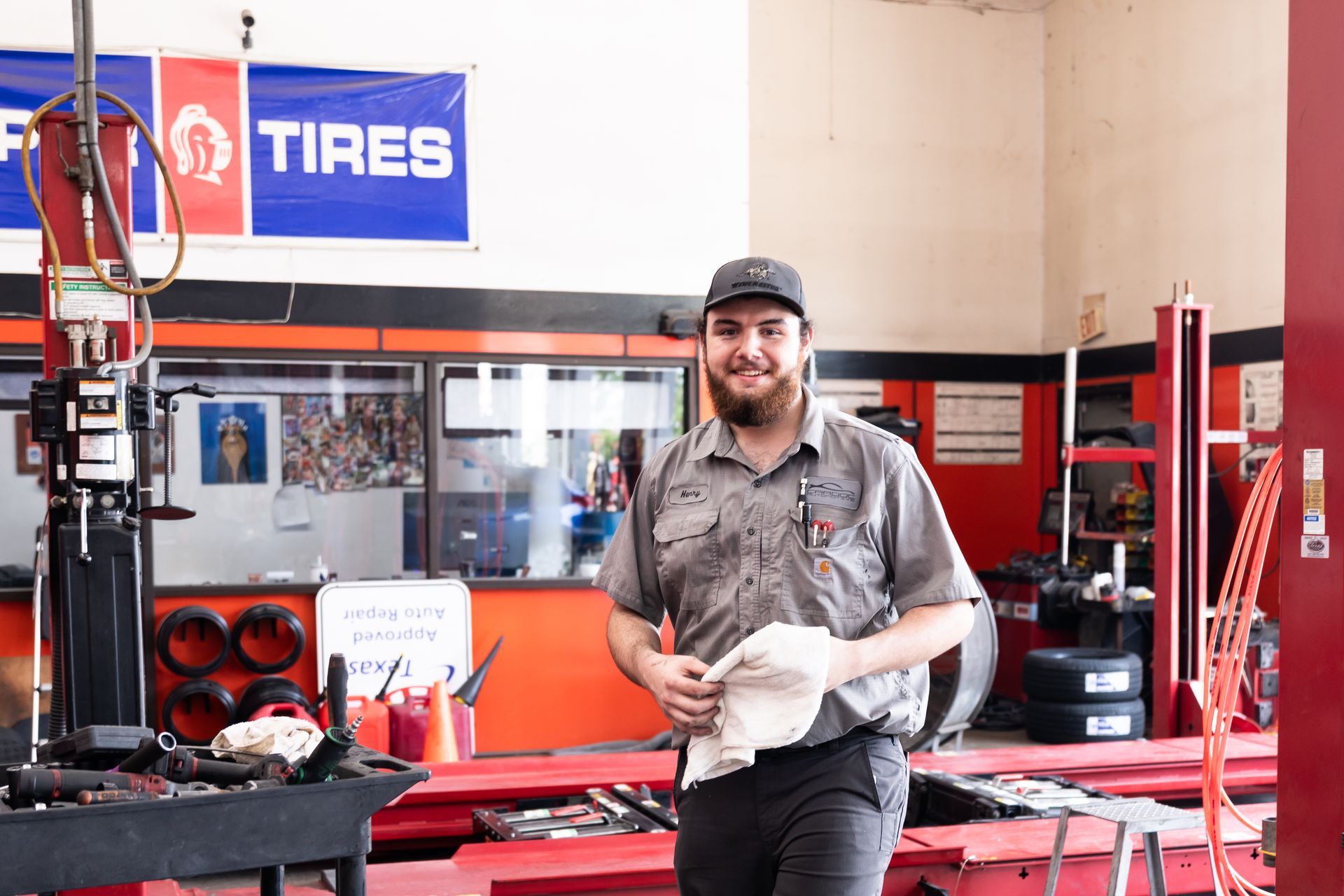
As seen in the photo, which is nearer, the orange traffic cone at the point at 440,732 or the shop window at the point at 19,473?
the orange traffic cone at the point at 440,732

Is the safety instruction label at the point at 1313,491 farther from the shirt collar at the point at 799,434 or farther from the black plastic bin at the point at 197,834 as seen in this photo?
the black plastic bin at the point at 197,834

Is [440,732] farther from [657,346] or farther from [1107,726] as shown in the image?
[1107,726]

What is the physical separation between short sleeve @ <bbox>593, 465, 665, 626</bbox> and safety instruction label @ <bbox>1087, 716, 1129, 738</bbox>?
475 cm

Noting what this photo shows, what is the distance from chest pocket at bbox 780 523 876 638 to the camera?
7.48ft

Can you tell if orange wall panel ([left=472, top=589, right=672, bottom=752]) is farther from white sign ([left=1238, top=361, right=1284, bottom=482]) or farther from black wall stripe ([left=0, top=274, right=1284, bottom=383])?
white sign ([left=1238, top=361, right=1284, bottom=482])

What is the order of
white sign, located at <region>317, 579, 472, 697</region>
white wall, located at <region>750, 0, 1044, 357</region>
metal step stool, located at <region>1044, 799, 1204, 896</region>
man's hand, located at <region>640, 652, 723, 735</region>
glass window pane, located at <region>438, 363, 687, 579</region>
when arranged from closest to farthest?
man's hand, located at <region>640, 652, 723, 735</region>, metal step stool, located at <region>1044, 799, 1204, 896</region>, white sign, located at <region>317, 579, 472, 697</region>, glass window pane, located at <region>438, 363, 687, 579</region>, white wall, located at <region>750, 0, 1044, 357</region>

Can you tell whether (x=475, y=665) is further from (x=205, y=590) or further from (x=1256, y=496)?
(x=1256, y=496)

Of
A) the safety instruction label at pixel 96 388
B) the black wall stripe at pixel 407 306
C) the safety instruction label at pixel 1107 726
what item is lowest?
the safety instruction label at pixel 1107 726

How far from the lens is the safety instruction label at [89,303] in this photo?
12.6ft

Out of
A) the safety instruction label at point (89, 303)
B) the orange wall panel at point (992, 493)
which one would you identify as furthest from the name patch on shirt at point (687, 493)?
the orange wall panel at point (992, 493)

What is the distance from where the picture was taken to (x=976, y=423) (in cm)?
1114

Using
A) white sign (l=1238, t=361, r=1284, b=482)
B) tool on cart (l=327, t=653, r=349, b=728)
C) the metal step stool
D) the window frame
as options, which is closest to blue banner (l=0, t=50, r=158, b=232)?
the window frame

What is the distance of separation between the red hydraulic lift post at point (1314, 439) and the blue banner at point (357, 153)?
4901 mm

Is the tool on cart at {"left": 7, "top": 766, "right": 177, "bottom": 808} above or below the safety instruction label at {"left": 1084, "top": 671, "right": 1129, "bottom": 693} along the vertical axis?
above
